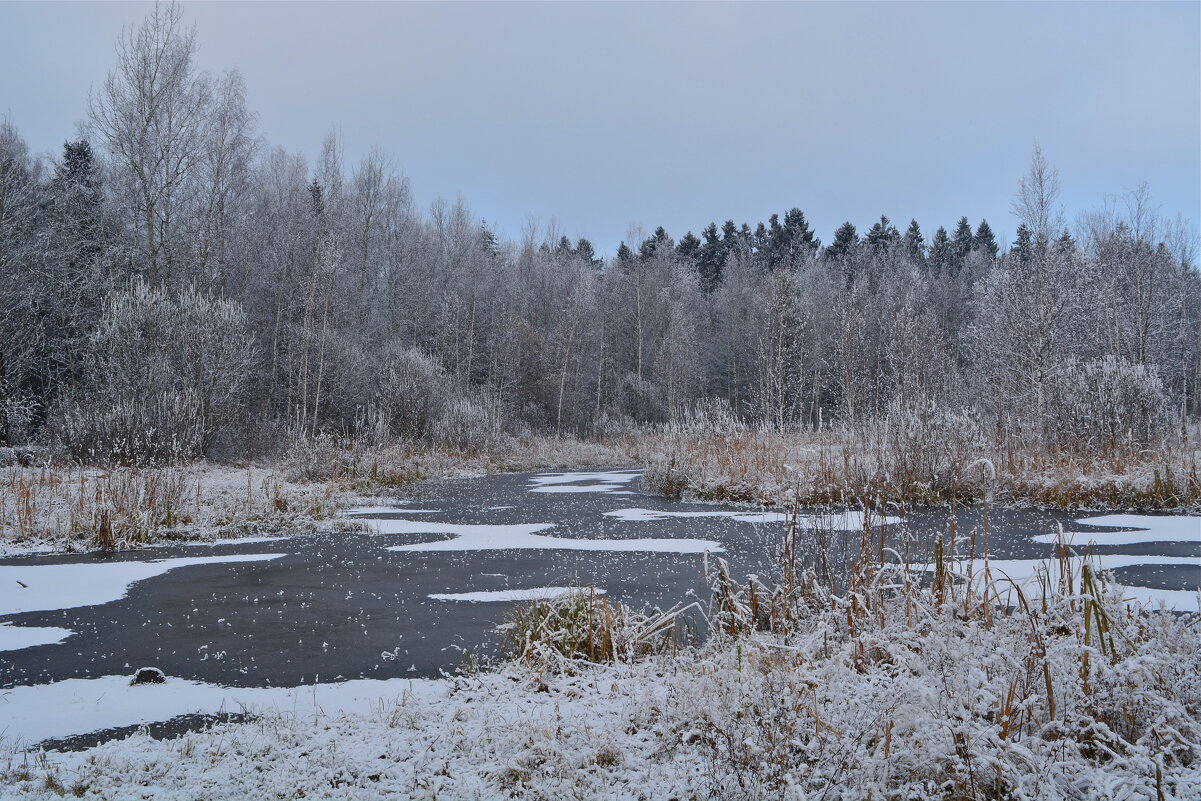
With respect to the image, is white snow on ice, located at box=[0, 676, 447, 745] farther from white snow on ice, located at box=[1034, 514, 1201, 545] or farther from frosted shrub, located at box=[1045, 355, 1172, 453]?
frosted shrub, located at box=[1045, 355, 1172, 453]

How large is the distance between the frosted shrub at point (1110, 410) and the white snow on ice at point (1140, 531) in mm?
3234

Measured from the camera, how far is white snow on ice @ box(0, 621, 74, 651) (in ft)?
14.4

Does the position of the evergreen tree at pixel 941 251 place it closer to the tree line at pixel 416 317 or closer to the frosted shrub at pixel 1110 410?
the tree line at pixel 416 317

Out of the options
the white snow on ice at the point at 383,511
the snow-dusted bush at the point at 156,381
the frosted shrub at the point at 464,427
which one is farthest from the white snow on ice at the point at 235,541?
the frosted shrub at the point at 464,427

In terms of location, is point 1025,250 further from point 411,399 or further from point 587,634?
point 587,634

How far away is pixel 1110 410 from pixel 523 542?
10.7m

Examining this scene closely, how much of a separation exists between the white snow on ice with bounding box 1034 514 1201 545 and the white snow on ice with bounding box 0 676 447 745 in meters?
6.35

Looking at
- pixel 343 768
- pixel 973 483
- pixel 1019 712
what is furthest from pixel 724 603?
pixel 973 483

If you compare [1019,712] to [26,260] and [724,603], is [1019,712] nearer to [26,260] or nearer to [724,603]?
[724,603]

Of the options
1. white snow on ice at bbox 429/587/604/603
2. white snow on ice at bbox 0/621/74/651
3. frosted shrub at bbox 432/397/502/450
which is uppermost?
frosted shrub at bbox 432/397/502/450

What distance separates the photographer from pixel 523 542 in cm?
812

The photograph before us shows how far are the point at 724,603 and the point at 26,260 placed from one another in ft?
78.7

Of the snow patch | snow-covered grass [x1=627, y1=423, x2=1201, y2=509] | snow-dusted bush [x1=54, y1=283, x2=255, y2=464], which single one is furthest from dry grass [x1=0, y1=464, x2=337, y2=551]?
snow-covered grass [x1=627, y1=423, x2=1201, y2=509]

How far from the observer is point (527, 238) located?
130 ft
